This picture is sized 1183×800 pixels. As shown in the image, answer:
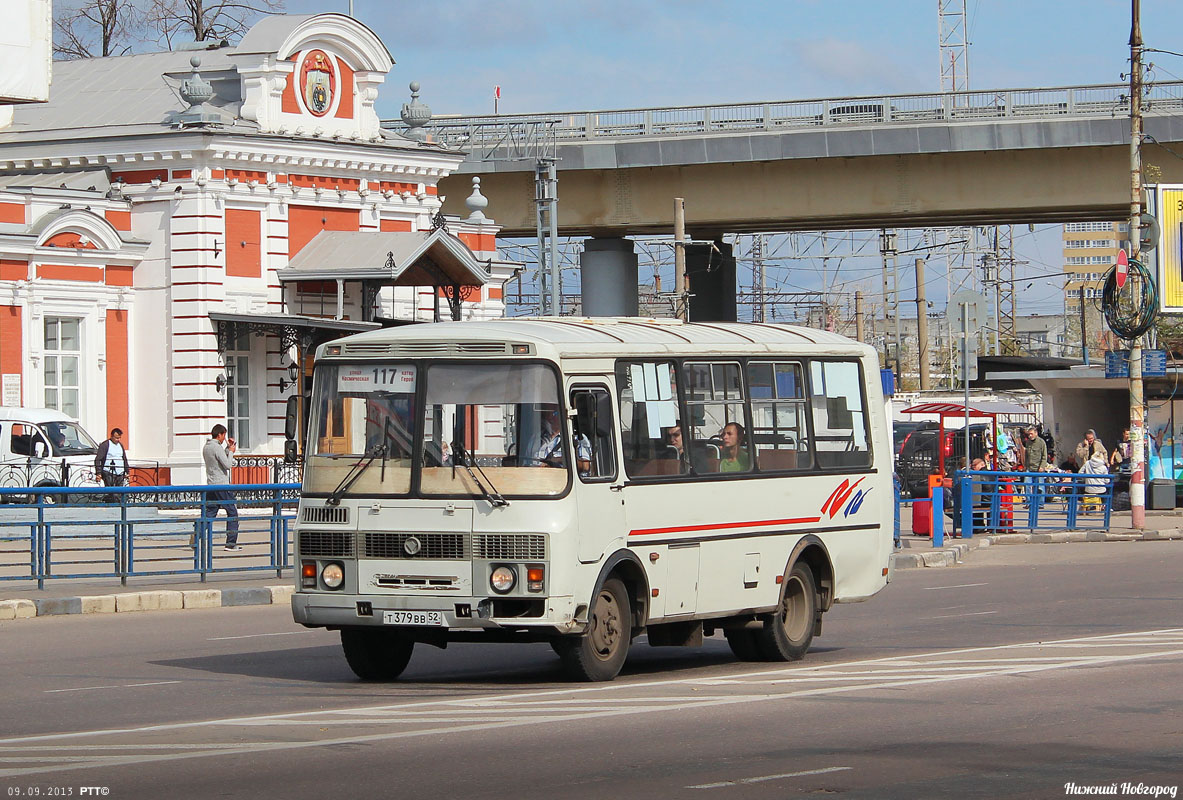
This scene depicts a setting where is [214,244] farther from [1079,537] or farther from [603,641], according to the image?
[603,641]

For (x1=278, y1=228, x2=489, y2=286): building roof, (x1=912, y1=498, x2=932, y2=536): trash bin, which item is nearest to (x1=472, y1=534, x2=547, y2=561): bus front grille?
(x1=912, y1=498, x2=932, y2=536): trash bin

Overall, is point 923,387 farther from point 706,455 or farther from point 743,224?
point 706,455

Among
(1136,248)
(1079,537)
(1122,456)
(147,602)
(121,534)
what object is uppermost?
(1136,248)

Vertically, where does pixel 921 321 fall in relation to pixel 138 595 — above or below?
above

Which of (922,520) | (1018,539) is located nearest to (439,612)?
(922,520)

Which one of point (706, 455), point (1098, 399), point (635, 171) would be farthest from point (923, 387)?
point (706, 455)

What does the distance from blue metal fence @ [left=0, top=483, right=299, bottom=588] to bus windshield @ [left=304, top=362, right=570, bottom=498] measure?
8987 millimetres

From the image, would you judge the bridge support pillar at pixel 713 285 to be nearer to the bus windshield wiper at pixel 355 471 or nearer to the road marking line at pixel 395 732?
the road marking line at pixel 395 732

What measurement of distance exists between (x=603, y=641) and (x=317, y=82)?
90.8 ft

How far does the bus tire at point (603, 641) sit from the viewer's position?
518 inches

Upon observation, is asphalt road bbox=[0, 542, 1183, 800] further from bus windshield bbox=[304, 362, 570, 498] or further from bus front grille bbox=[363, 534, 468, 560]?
bus windshield bbox=[304, 362, 570, 498]

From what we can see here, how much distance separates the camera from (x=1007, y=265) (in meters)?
117

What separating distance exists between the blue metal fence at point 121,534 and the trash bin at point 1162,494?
22.4m

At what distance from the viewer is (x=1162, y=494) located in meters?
39.9
